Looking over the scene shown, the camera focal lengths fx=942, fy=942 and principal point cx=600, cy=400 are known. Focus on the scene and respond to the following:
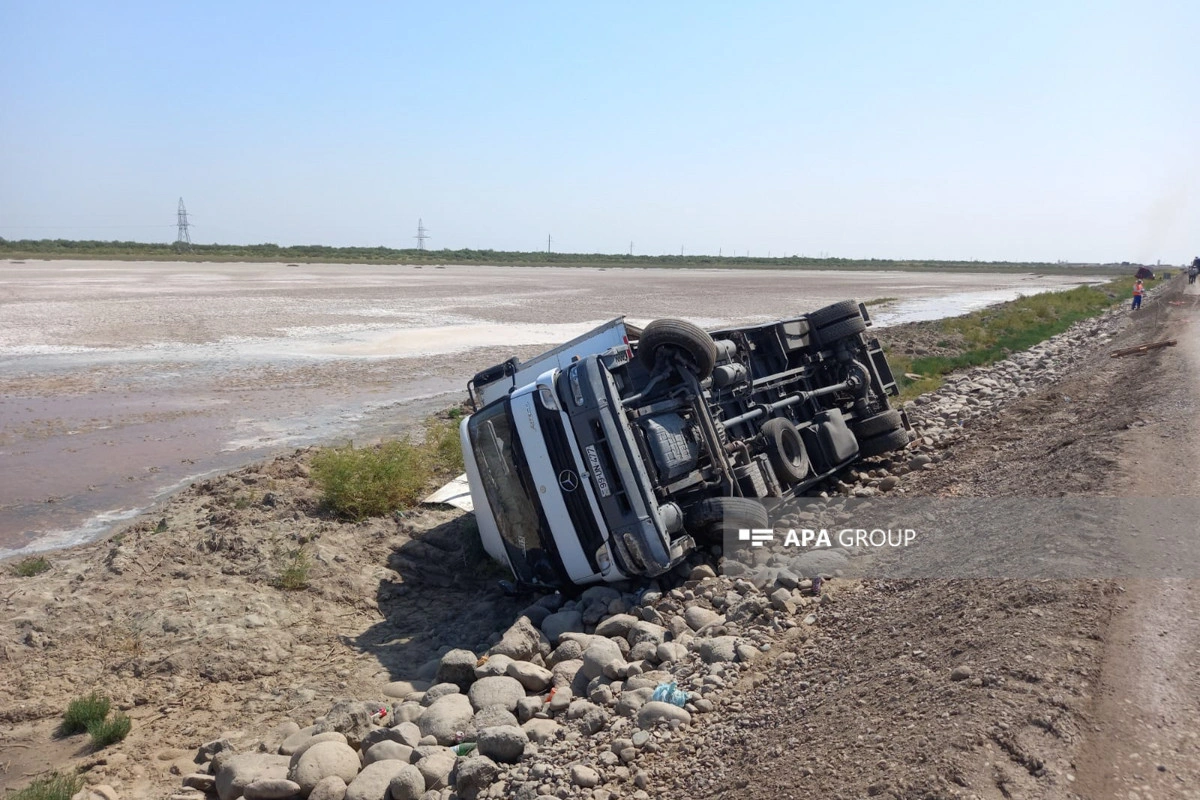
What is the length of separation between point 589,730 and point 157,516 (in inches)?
305

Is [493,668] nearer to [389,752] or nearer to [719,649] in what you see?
[389,752]

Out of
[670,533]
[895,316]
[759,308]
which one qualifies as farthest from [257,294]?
[670,533]

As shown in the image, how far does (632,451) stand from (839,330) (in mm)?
4691

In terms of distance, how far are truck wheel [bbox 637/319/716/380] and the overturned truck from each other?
0.01m

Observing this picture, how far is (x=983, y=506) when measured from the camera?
8.98 m

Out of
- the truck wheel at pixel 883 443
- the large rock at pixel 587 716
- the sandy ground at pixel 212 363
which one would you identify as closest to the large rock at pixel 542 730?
the large rock at pixel 587 716

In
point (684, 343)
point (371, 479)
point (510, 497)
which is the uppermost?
point (684, 343)

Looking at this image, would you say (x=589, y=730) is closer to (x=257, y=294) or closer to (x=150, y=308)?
(x=150, y=308)

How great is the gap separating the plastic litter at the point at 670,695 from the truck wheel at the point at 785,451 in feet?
12.9

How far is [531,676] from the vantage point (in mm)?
6973

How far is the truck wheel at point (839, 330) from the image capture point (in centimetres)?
1158

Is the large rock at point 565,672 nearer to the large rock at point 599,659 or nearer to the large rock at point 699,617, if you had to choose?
the large rock at point 599,659

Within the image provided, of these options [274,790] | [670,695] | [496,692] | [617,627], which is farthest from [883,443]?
[274,790]

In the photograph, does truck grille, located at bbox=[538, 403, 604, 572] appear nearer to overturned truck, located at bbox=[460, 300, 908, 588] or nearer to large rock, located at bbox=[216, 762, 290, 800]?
overturned truck, located at bbox=[460, 300, 908, 588]
